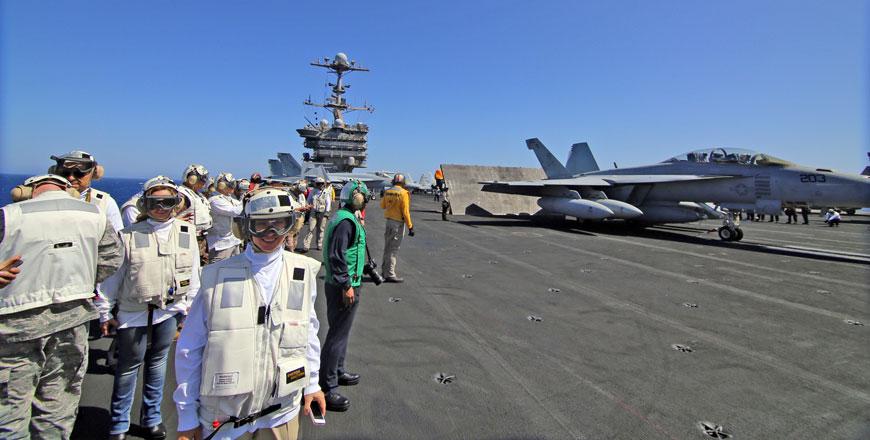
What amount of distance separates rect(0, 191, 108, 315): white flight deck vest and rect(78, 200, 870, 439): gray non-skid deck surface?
4.69ft

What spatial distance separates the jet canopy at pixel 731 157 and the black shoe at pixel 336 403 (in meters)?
15.0

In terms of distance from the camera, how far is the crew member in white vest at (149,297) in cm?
267

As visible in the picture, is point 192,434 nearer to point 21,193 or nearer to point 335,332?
point 335,332

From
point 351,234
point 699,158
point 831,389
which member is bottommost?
point 831,389

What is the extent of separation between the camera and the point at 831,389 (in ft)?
11.6

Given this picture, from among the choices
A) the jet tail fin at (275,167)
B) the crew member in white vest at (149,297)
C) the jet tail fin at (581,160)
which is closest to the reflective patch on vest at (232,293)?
the crew member in white vest at (149,297)

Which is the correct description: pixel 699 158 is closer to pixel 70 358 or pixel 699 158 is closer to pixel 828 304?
pixel 828 304

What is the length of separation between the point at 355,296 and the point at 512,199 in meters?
22.3

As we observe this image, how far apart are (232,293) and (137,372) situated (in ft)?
6.01

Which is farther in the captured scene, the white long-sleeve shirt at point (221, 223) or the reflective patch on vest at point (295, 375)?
the white long-sleeve shirt at point (221, 223)

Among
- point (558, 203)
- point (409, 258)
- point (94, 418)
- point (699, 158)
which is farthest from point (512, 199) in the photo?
point (94, 418)

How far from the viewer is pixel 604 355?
421cm

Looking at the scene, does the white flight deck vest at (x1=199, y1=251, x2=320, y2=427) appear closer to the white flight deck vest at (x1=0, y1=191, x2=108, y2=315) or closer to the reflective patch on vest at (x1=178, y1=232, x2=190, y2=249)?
the white flight deck vest at (x1=0, y1=191, x2=108, y2=315)

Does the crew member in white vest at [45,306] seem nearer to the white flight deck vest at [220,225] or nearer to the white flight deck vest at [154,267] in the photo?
the white flight deck vest at [154,267]
